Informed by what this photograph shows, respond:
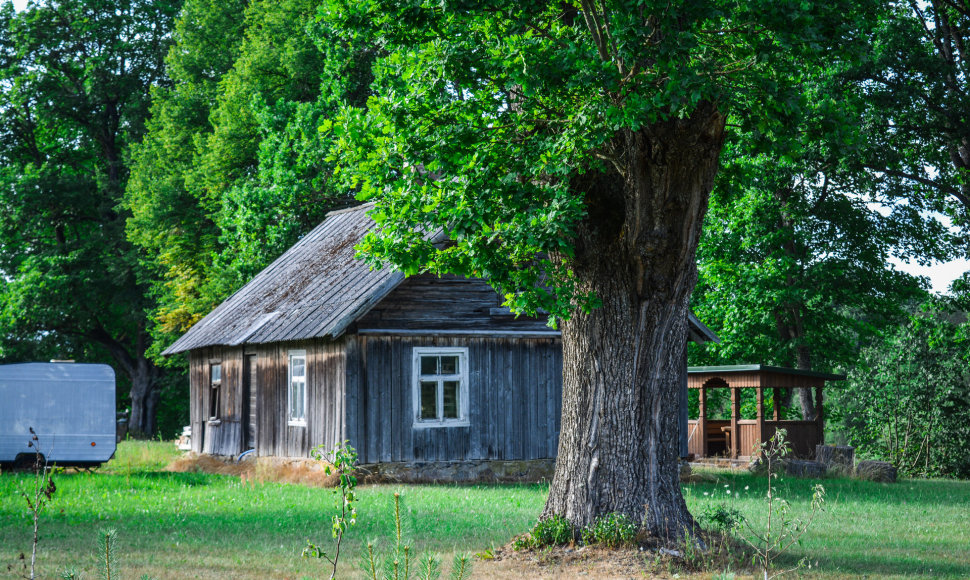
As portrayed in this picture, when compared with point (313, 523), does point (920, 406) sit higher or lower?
higher

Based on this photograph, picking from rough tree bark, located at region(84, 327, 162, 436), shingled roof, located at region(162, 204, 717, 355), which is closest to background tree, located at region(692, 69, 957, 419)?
shingled roof, located at region(162, 204, 717, 355)

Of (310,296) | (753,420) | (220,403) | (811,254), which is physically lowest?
(753,420)

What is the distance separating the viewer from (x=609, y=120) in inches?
353

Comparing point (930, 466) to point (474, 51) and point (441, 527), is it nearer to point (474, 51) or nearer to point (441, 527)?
point (441, 527)

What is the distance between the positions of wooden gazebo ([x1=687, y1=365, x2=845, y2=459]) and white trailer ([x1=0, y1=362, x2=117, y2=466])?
617 inches

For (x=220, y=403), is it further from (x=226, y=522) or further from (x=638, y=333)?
(x=638, y=333)

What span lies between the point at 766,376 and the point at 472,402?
10851 millimetres

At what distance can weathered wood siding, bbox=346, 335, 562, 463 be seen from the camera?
18.9 metres

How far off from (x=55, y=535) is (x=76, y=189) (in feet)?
96.0

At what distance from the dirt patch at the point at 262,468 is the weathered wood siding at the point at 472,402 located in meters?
1.14

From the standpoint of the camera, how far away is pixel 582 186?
1086 centimetres

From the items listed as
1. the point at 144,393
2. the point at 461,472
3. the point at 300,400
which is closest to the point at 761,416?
the point at 461,472

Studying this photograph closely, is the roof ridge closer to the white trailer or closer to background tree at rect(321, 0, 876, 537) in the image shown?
the white trailer

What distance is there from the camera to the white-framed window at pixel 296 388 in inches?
819
